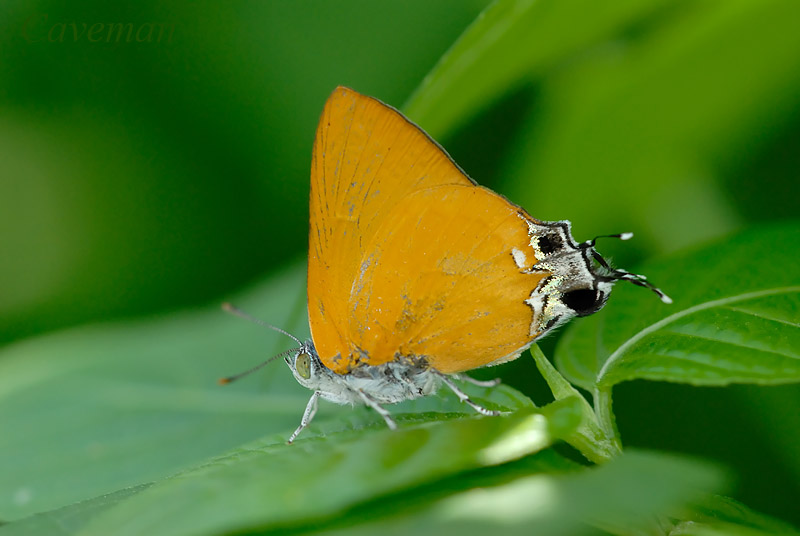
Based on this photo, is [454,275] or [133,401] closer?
[454,275]

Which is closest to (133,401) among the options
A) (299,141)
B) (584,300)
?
(299,141)

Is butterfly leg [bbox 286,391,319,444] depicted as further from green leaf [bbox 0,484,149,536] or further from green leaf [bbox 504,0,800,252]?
green leaf [bbox 504,0,800,252]

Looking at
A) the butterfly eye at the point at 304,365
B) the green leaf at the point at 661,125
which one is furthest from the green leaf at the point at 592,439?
the green leaf at the point at 661,125

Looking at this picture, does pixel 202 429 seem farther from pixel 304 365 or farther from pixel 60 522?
pixel 60 522

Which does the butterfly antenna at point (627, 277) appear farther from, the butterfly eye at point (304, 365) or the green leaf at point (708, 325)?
the butterfly eye at point (304, 365)

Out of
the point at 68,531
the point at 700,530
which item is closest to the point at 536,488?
the point at 700,530

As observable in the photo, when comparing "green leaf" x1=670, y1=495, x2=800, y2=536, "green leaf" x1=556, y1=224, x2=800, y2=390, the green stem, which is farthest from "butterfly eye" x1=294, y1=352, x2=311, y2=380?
"green leaf" x1=670, y1=495, x2=800, y2=536
